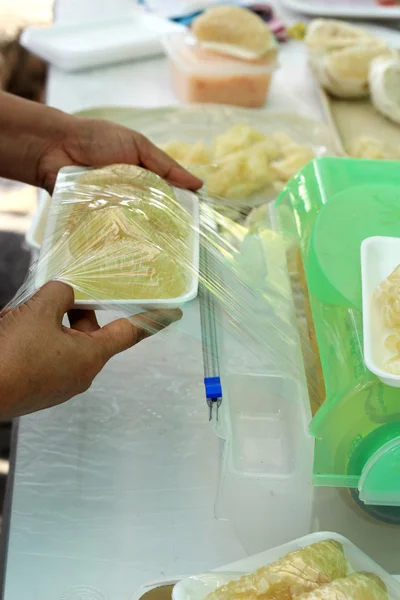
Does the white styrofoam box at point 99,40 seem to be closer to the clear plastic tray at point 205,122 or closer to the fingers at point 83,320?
the clear plastic tray at point 205,122

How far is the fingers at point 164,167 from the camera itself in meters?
1.07

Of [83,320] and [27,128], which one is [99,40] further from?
[83,320]

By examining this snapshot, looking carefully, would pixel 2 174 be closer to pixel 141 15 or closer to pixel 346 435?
pixel 346 435

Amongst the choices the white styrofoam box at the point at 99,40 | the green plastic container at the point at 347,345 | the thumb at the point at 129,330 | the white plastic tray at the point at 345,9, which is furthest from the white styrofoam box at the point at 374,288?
the white plastic tray at the point at 345,9

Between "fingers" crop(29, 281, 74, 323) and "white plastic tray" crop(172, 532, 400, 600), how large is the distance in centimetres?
34

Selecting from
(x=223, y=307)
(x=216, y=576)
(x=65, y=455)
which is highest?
(x=223, y=307)

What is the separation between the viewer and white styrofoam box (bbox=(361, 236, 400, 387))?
0.66 metres

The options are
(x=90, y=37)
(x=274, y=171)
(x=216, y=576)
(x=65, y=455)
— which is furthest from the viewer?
(x=90, y=37)

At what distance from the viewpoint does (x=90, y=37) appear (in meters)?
1.91

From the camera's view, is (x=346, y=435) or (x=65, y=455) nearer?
(x=346, y=435)

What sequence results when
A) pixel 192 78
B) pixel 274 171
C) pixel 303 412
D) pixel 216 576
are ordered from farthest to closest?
pixel 192 78, pixel 274 171, pixel 303 412, pixel 216 576

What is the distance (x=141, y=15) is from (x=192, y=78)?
53 cm

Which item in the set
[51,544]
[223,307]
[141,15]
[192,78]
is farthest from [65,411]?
[141,15]

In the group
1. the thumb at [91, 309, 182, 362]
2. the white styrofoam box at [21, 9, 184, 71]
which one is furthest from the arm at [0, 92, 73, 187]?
the white styrofoam box at [21, 9, 184, 71]
